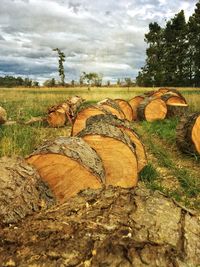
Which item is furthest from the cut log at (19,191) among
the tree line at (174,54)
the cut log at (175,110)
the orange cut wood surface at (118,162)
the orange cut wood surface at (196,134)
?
the tree line at (174,54)

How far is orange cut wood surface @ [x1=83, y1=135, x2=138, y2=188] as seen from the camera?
422cm

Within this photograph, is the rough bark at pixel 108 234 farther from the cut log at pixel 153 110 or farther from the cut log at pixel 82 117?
the cut log at pixel 153 110

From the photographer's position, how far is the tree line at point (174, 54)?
42219mm

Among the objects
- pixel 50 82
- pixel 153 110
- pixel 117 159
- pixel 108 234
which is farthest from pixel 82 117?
pixel 50 82

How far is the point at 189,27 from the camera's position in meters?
42.7

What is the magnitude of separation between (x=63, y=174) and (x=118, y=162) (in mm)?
1134

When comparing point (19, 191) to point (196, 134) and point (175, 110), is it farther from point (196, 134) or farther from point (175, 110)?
point (175, 110)

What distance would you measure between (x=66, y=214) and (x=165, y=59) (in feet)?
144

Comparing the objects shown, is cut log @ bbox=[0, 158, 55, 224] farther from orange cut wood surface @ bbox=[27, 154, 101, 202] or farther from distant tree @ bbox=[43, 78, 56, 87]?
distant tree @ bbox=[43, 78, 56, 87]

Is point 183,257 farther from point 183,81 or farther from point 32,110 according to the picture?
point 183,81

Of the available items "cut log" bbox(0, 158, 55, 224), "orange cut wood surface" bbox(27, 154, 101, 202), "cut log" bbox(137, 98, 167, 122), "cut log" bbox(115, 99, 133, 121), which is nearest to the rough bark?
"cut log" bbox(0, 158, 55, 224)

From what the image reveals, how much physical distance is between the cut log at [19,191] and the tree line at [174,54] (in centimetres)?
4066

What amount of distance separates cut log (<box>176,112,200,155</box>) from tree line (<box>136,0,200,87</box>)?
36.2 m

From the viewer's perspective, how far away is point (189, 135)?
264 inches
